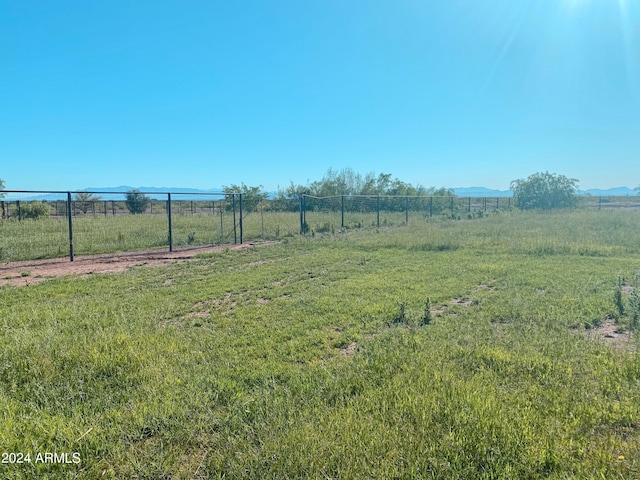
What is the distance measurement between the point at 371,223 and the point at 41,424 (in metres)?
19.2

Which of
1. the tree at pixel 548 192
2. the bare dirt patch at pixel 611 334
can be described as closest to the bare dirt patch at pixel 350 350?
the bare dirt patch at pixel 611 334

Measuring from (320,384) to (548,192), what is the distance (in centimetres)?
3962

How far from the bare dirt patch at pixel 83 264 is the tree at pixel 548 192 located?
114 ft

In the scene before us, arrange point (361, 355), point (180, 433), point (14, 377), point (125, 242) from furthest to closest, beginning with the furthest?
point (125, 242)
point (361, 355)
point (14, 377)
point (180, 433)

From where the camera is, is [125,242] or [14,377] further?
[125,242]

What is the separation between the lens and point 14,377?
3074 mm

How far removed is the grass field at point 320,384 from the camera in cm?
217

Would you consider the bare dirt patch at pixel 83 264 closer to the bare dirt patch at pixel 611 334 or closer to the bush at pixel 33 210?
the bare dirt patch at pixel 611 334

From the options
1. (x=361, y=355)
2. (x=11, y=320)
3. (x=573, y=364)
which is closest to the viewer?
(x=573, y=364)

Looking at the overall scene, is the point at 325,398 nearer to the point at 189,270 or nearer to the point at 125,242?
the point at 189,270

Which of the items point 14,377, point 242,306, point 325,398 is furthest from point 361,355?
point 14,377

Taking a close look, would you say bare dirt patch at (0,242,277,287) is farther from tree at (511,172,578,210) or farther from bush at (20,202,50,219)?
tree at (511,172,578,210)

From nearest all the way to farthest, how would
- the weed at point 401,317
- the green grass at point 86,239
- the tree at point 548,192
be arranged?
the weed at point 401,317
the green grass at point 86,239
the tree at point 548,192

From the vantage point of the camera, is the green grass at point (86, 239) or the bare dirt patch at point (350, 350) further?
the green grass at point (86, 239)
